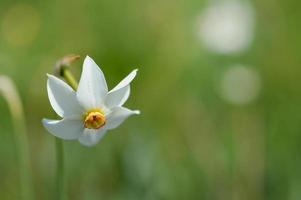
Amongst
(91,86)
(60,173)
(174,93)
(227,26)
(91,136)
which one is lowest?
(174,93)

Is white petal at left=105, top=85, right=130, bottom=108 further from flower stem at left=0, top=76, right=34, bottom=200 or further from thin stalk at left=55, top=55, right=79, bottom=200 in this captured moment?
flower stem at left=0, top=76, right=34, bottom=200

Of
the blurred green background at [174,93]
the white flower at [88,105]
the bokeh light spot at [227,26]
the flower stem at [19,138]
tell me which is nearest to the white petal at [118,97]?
the white flower at [88,105]

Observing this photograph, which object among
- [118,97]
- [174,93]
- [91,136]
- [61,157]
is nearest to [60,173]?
[61,157]

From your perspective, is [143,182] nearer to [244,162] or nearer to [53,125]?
[244,162]

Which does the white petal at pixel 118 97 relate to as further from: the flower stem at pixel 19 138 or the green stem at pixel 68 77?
the flower stem at pixel 19 138

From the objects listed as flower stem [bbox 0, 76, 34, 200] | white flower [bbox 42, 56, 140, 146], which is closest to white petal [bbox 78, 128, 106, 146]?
white flower [bbox 42, 56, 140, 146]

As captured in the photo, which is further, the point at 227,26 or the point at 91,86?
the point at 227,26

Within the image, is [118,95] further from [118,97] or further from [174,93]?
[174,93]
